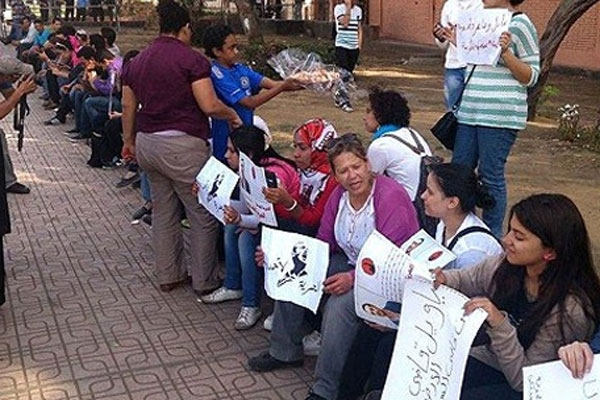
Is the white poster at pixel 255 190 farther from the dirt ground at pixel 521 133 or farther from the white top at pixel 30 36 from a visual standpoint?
the white top at pixel 30 36

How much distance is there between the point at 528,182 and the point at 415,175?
399cm

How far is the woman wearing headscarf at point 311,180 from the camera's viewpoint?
173 inches

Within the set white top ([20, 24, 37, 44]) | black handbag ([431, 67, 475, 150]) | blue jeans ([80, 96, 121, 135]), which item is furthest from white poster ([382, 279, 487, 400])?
white top ([20, 24, 37, 44])

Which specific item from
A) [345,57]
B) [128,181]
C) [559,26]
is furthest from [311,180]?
[345,57]

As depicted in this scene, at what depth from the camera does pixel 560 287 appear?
111 inches

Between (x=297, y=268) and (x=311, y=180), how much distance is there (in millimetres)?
789

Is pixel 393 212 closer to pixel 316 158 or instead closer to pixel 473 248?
pixel 473 248

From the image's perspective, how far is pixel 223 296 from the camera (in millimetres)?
5156

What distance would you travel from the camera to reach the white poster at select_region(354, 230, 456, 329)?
3.21 m

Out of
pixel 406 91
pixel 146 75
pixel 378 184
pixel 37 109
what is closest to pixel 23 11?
pixel 37 109

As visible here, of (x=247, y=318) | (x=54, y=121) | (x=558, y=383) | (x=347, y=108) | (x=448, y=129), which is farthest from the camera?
(x=347, y=108)

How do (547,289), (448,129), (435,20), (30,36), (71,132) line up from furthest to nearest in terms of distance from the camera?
1. (435,20)
2. (30,36)
3. (71,132)
4. (448,129)
5. (547,289)

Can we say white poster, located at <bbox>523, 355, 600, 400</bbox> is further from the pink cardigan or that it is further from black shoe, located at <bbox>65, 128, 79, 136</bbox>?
black shoe, located at <bbox>65, 128, 79, 136</bbox>

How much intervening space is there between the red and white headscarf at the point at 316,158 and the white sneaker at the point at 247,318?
78 cm
